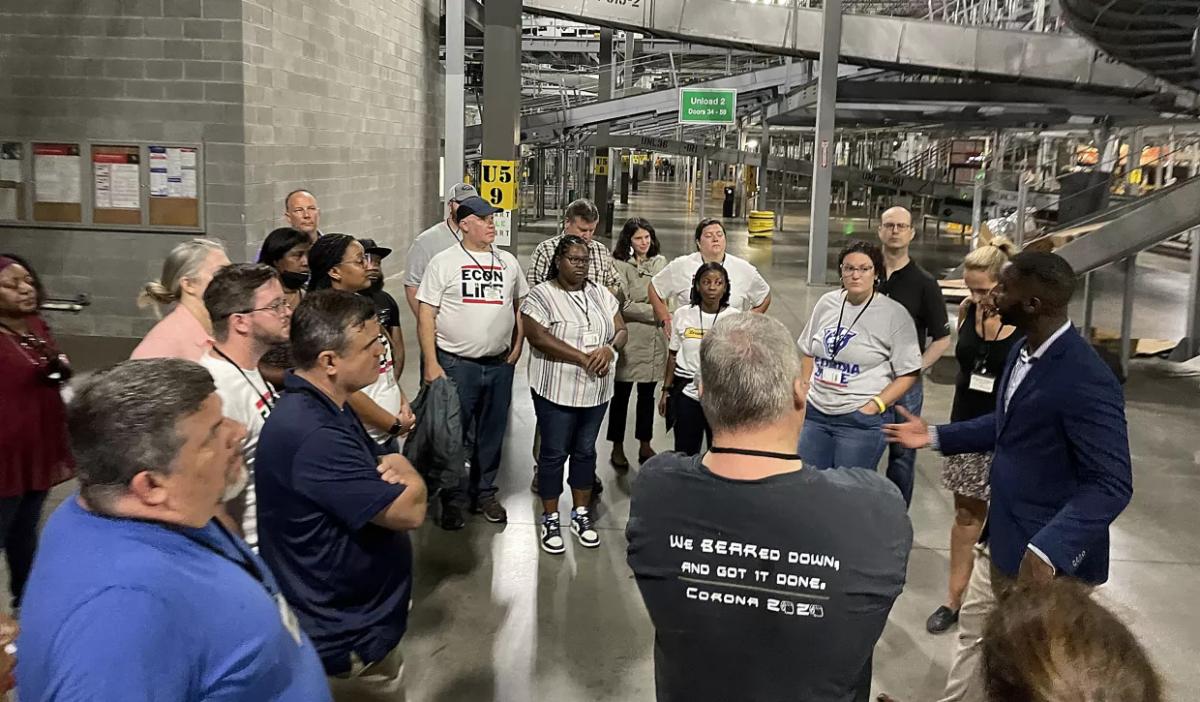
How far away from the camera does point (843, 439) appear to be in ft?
12.4

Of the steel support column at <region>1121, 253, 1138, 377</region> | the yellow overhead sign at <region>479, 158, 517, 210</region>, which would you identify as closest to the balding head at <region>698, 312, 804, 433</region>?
the yellow overhead sign at <region>479, 158, 517, 210</region>

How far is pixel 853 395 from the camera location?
378 cm

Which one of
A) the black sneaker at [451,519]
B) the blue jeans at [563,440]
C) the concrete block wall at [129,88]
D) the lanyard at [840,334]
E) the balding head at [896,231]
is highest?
the concrete block wall at [129,88]


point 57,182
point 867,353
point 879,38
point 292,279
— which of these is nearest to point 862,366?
point 867,353

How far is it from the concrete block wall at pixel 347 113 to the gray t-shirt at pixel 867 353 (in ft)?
20.6

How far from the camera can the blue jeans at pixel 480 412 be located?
454 centimetres

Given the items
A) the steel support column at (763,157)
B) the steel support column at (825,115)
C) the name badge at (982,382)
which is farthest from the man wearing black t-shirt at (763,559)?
the steel support column at (763,157)

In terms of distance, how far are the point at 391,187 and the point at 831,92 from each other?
6488 mm

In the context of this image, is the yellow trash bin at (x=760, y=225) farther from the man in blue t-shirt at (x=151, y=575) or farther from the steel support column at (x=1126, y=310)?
the man in blue t-shirt at (x=151, y=575)

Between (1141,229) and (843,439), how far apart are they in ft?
19.8

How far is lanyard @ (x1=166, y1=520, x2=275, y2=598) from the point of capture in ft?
4.66

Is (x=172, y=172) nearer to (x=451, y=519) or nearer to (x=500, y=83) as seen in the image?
(x=500, y=83)

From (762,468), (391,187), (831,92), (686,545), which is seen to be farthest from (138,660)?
(831,92)

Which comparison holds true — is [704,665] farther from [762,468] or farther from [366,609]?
[366,609]
